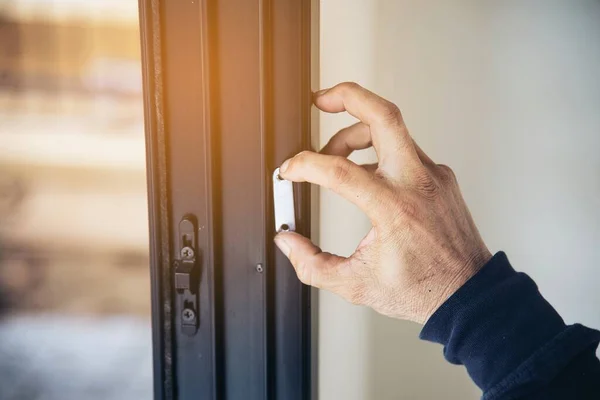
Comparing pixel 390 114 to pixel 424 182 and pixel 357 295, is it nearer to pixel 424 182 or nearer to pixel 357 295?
pixel 424 182

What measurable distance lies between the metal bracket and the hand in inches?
3.3

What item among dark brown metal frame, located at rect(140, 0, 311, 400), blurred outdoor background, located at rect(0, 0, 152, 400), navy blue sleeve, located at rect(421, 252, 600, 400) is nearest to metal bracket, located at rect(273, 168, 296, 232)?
dark brown metal frame, located at rect(140, 0, 311, 400)

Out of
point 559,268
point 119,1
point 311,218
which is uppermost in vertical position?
point 119,1

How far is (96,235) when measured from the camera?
890 mm

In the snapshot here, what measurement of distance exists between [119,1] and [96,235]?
0.44 meters

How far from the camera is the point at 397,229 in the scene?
520mm

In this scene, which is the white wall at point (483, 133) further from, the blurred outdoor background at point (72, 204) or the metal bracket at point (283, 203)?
the blurred outdoor background at point (72, 204)

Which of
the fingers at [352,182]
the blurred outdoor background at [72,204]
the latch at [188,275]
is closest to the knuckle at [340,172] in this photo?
the fingers at [352,182]

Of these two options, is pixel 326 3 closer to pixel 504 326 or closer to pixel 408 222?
pixel 408 222

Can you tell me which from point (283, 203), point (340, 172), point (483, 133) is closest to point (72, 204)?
point (283, 203)

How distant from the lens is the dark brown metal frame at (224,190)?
639 mm

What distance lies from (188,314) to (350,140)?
0.36m

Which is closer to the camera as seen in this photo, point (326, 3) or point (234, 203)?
point (234, 203)

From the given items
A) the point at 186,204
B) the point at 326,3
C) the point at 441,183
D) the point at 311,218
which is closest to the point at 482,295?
the point at 441,183
